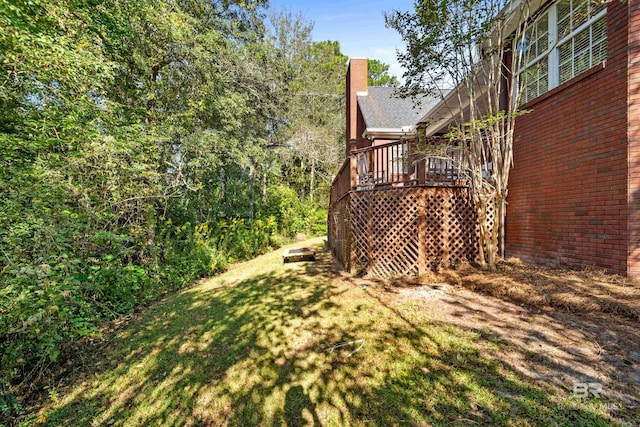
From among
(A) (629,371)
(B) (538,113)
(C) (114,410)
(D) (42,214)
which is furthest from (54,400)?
(B) (538,113)

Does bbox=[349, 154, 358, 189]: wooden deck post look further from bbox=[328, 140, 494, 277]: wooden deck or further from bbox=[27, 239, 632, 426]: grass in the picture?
bbox=[27, 239, 632, 426]: grass

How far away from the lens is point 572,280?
393 cm

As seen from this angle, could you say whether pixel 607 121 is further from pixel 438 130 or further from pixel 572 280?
pixel 438 130

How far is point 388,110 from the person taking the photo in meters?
12.1

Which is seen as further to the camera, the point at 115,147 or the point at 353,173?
the point at 353,173

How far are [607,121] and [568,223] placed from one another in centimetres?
171

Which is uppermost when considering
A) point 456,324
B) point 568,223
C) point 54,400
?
point 568,223

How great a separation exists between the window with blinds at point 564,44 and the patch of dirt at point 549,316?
10.9ft

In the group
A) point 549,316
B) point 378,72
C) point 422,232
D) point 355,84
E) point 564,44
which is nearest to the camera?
point 549,316

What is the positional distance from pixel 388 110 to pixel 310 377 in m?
11.9

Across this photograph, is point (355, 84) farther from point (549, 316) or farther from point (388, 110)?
point (549, 316)

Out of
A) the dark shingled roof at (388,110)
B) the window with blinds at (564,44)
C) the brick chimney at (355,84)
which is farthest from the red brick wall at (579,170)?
the brick chimney at (355,84)

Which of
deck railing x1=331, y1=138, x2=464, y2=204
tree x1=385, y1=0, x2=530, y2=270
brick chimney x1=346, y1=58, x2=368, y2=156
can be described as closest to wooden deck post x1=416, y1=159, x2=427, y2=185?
deck railing x1=331, y1=138, x2=464, y2=204

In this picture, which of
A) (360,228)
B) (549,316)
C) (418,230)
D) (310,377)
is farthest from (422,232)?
(310,377)
